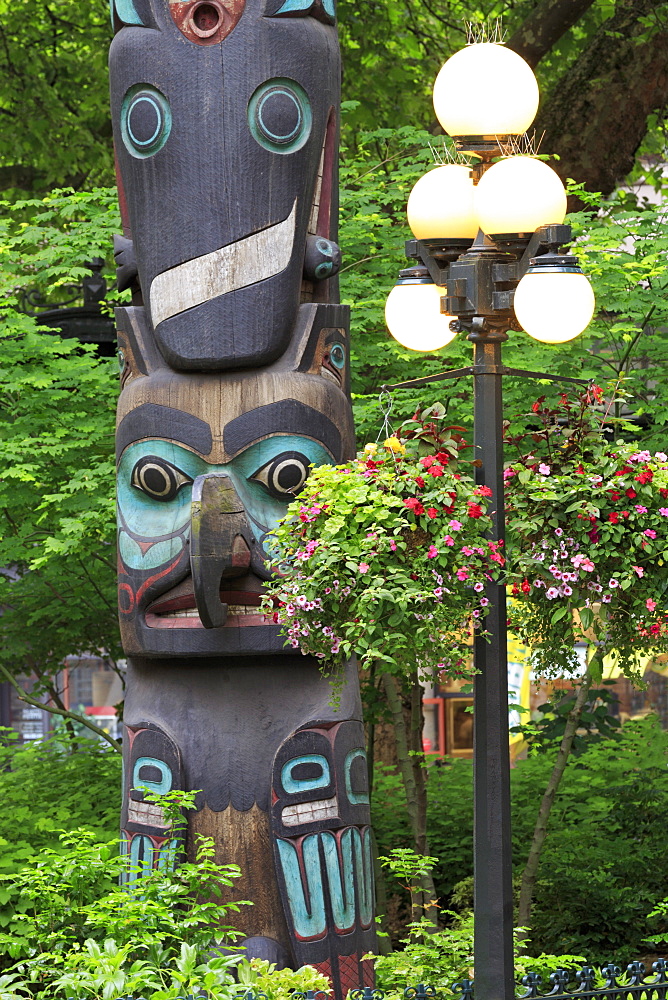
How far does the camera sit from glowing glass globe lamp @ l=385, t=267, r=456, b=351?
505 centimetres

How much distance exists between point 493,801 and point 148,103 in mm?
3905

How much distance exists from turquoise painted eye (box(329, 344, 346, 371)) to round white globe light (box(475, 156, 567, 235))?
2115 millimetres

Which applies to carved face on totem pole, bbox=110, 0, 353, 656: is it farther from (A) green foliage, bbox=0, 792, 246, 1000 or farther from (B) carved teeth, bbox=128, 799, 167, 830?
(A) green foliage, bbox=0, 792, 246, 1000

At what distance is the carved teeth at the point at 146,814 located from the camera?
6500mm

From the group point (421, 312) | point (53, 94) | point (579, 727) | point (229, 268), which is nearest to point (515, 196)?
point (421, 312)

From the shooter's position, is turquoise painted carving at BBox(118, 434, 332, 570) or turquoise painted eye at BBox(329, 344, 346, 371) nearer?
turquoise painted carving at BBox(118, 434, 332, 570)

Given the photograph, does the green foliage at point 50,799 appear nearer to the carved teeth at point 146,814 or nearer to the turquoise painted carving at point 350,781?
the carved teeth at point 146,814

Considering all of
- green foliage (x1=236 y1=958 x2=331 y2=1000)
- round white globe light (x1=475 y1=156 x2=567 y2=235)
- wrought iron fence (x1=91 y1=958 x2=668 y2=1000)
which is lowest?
green foliage (x1=236 y1=958 x2=331 y2=1000)

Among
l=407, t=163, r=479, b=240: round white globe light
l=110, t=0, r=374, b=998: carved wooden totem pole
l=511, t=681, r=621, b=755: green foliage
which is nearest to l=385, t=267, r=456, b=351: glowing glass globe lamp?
l=407, t=163, r=479, b=240: round white globe light

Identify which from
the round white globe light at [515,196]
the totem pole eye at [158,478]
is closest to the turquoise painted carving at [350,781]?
the totem pole eye at [158,478]

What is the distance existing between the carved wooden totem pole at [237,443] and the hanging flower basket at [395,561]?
1606 mm

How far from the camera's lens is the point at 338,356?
6832 millimetres

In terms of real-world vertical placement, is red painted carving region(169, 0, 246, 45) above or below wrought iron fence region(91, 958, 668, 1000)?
above

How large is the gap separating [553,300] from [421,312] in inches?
24.0
